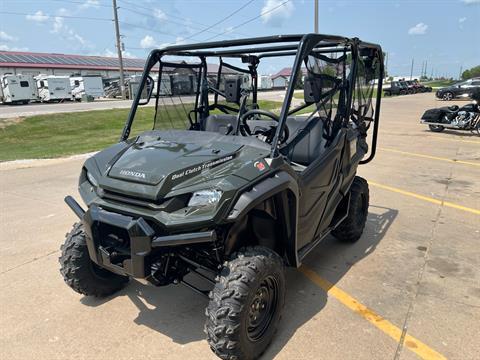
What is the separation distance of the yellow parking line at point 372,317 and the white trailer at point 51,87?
109 ft

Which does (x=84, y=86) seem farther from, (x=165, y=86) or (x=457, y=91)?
(x=165, y=86)

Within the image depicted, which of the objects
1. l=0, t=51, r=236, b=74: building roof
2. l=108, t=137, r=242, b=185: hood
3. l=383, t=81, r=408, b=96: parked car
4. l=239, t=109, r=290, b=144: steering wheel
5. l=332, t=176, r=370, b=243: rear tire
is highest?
l=0, t=51, r=236, b=74: building roof

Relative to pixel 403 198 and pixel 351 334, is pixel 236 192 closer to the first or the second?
pixel 351 334

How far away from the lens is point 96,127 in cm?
1684

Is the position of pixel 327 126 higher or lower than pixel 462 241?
higher

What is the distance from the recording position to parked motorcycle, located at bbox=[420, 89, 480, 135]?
1326cm

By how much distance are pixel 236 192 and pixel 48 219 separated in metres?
3.71

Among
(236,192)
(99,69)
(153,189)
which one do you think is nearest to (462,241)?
(236,192)

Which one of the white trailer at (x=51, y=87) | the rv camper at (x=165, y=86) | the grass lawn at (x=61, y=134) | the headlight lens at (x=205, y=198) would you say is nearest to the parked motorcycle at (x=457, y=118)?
the grass lawn at (x=61, y=134)

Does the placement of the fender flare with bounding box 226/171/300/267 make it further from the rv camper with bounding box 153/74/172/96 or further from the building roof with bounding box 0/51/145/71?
the building roof with bounding box 0/51/145/71

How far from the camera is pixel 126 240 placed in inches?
102

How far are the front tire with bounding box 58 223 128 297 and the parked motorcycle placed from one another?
1337 cm

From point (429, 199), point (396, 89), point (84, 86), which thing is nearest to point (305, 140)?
point (429, 199)

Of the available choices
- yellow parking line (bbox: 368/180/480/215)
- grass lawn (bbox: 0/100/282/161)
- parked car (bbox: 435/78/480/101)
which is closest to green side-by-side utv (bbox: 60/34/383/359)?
yellow parking line (bbox: 368/180/480/215)
